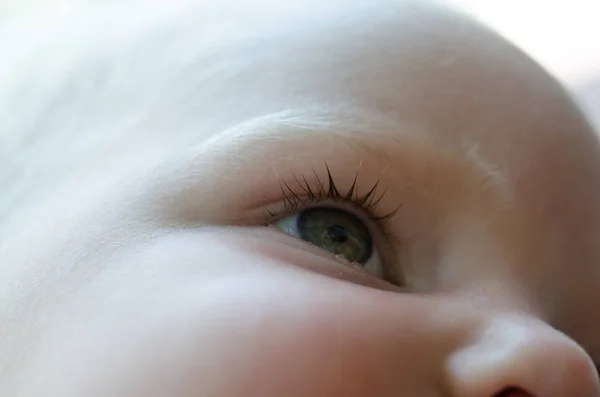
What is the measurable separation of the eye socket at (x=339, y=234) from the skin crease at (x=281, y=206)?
13 millimetres

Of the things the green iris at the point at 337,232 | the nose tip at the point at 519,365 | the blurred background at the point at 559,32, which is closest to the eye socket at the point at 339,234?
the green iris at the point at 337,232

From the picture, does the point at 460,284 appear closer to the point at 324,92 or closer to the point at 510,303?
the point at 510,303

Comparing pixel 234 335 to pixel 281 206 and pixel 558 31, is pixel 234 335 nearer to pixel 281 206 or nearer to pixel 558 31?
pixel 281 206

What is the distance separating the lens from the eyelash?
60 centimetres

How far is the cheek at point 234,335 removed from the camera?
0.49 meters

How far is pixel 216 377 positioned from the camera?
483 millimetres

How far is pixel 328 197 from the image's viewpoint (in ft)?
2.01

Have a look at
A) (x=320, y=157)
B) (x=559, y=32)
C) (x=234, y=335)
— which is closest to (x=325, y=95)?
(x=320, y=157)

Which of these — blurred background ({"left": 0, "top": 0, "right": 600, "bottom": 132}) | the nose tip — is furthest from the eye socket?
blurred background ({"left": 0, "top": 0, "right": 600, "bottom": 132})

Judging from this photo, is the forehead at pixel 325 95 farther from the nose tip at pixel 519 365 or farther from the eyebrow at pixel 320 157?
the nose tip at pixel 519 365

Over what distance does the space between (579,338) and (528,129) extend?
0.65 feet

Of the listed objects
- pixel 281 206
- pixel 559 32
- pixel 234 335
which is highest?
pixel 559 32

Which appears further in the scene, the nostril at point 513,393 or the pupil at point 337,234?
the pupil at point 337,234

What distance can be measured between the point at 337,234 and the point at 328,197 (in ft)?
0.11
